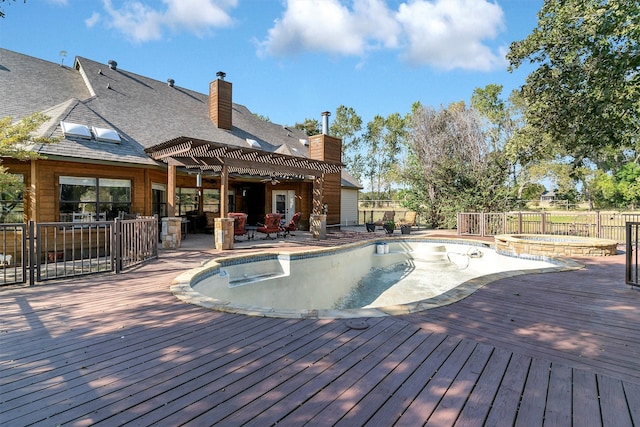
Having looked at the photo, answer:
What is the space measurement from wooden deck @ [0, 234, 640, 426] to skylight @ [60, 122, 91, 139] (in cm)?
621

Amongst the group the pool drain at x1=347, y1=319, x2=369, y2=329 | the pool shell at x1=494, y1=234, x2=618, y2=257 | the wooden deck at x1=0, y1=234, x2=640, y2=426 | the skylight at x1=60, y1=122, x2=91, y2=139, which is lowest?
the wooden deck at x1=0, y1=234, x2=640, y2=426

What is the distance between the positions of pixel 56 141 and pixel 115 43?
9.55 metres

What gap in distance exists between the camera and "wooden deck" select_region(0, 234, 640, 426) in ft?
6.15

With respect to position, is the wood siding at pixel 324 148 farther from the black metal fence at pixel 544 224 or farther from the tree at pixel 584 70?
the tree at pixel 584 70

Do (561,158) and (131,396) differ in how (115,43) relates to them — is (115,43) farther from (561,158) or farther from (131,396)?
(561,158)

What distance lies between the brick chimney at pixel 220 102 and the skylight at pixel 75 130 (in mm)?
6334

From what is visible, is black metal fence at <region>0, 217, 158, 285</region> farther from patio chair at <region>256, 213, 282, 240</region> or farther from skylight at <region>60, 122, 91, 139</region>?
patio chair at <region>256, 213, 282, 240</region>

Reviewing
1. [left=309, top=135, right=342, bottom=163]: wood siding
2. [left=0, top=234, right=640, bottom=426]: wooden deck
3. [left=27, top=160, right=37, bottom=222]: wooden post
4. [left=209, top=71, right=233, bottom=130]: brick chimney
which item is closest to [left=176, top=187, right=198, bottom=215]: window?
[left=209, top=71, right=233, bottom=130]: brick chimney

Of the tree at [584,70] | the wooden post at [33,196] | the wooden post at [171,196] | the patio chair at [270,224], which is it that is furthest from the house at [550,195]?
the wooden post at [33,196]

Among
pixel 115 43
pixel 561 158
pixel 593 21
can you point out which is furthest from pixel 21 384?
pixel 561 158

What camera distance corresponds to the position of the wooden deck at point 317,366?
6.15ft

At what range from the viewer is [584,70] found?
1085cm

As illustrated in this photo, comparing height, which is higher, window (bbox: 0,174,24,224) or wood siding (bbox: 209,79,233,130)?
wood siding (bbox: 209,79,233,130)

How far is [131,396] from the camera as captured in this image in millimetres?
2027
